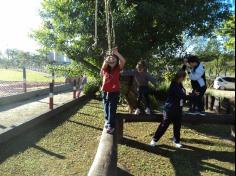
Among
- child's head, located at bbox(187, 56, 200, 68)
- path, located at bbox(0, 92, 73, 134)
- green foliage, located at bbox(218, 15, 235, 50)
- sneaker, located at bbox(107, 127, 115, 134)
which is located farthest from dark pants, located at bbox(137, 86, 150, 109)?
green foliage, located at bbox(218, 15, 235, 50)

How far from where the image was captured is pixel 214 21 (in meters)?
11.7

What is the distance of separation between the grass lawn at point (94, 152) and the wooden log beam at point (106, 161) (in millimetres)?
573

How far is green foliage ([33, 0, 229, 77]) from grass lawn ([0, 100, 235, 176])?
298 cm

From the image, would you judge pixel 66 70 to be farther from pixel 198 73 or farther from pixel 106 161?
pixel 106 161

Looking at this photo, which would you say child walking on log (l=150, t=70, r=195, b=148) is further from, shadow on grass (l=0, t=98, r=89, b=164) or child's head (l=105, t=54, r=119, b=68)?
shadow on grass (l=0, t=98, r=89, b=164)

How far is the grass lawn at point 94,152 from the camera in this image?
20.5 feet

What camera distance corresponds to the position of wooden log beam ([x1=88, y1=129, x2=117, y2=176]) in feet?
15.8

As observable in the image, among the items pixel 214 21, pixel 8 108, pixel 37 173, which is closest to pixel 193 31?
pixel 214 21

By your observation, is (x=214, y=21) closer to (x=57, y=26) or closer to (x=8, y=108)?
(x=57, y=26)

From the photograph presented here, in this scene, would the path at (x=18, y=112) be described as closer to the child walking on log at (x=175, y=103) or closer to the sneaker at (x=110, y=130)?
the sneaker at (x=110, y=130)

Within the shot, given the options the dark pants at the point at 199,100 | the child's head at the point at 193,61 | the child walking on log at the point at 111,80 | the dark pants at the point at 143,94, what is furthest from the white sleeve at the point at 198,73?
the dark pants at the point at 143,94

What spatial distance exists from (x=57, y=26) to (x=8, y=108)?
3.23 meters

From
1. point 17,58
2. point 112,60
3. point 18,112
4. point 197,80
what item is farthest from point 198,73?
point 17,58

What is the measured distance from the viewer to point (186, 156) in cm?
732
